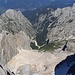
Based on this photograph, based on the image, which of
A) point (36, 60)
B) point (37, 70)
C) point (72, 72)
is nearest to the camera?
point (72, 72)

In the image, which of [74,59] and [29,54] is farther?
[29,54]

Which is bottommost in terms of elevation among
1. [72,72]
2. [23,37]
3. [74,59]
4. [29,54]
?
[72,72]

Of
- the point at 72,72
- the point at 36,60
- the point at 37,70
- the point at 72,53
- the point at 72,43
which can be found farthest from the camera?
the point at 72,43

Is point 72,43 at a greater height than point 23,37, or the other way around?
point 23,37

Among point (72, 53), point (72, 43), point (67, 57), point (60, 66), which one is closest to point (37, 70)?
point (60, 66)

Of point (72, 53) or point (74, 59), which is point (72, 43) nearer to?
point (72, 53)

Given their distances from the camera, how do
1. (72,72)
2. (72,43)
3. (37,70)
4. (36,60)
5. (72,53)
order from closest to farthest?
(72,72), (37,70), (36,60), (72,53), (72,43)

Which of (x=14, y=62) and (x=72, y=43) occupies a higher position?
(x=72, y=43)

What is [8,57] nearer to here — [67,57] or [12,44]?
[12,44]

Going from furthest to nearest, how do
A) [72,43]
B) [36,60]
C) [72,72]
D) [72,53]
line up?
1. [72,43]
2. [72,53]
3. [36,60]
4. [72,72]
